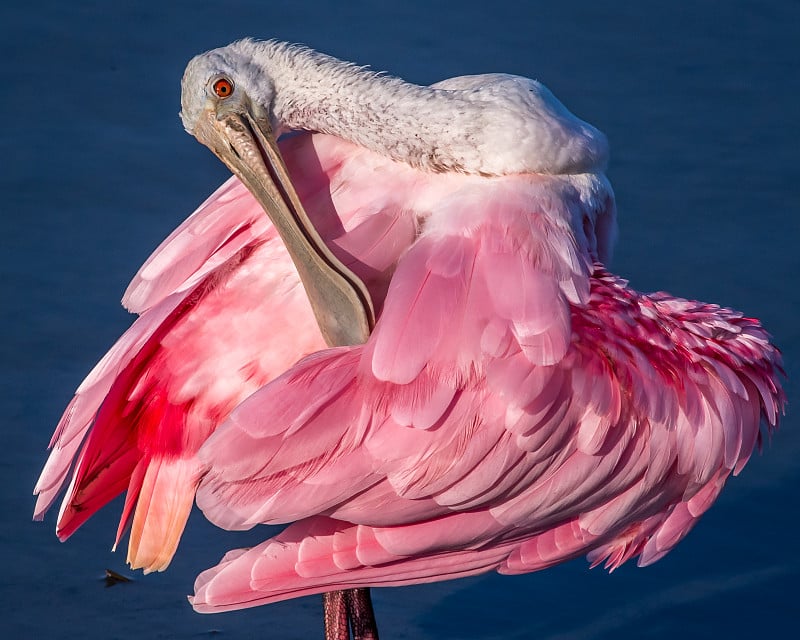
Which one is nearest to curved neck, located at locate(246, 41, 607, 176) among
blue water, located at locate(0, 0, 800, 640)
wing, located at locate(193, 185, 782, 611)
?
wing, located at locate(193, 185, 782, 611)

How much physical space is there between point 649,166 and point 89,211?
1.92 m

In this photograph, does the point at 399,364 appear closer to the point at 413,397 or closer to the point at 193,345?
the point at 413,397

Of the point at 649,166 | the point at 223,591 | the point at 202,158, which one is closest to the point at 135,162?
the point at 202,158

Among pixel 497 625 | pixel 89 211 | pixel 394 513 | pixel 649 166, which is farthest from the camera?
pixel 649 166

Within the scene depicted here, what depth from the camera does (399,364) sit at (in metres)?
3.04

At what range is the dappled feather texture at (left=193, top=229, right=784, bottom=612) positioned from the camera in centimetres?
307

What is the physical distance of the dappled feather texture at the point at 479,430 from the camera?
307cm

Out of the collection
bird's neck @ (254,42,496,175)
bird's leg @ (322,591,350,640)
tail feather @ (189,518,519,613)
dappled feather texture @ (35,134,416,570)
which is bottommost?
bird's leg @ (322,591,350,640)

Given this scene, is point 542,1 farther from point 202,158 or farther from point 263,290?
point 263,290

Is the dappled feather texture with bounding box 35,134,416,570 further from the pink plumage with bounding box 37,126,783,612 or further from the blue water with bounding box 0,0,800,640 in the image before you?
the blue water with bounding box 0,0,800,640

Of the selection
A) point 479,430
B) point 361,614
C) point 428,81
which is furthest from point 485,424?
point 428,81

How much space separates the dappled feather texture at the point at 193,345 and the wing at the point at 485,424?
0.67 ft

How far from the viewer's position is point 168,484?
3.42 metres

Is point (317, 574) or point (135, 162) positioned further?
point (135, 162)
